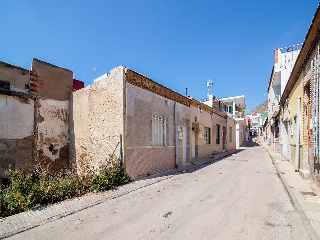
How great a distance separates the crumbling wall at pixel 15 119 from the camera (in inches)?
355

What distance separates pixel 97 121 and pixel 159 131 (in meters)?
3.08

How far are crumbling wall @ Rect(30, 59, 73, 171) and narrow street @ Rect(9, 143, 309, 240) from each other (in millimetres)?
6055

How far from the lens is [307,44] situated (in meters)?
8.05

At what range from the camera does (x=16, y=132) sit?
9438 millimetres

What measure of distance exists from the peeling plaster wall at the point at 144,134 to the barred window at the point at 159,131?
223 millimetres

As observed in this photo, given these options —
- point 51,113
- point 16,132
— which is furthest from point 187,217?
point 51,113

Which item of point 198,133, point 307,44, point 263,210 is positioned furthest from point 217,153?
point 263,210

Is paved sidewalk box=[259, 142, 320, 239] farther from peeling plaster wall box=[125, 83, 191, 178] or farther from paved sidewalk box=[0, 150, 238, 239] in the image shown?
peeling plaster wall box=[125, 83, 191, 178]

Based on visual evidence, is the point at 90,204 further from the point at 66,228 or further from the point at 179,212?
the point at 179,212

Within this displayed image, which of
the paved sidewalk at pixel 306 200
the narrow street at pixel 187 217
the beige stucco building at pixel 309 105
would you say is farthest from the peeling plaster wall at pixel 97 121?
the beige stucco building at pixel 309 105

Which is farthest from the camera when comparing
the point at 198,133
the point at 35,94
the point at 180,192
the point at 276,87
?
the point at 276,87

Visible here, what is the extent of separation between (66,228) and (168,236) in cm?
213

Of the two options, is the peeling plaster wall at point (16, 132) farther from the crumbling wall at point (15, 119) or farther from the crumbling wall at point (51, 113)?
the crumbling wall at point (51, 113)

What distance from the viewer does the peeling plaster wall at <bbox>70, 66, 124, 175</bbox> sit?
8831 mm
